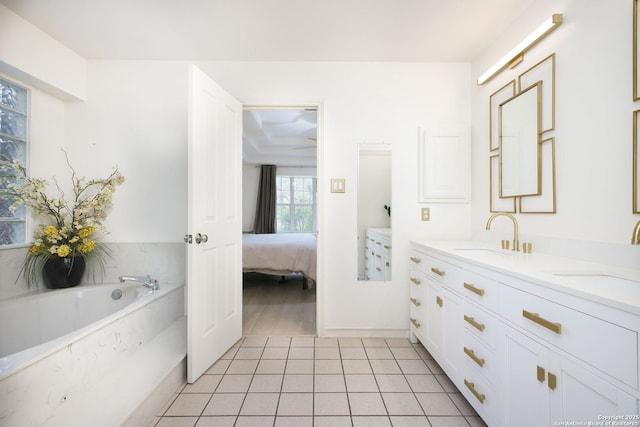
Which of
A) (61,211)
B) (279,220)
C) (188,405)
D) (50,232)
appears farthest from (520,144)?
(279,220)

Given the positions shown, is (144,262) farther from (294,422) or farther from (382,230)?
(382,230)

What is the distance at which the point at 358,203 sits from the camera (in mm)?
2492

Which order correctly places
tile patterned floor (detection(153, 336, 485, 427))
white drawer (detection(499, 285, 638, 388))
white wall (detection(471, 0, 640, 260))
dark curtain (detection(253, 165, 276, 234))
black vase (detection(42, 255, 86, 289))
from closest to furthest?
white drawer (detection(499, 285, 638, 388)), white wall (detection(471, 0, 640, 260)), tile patterned floor (detection(153, 336, 485, 427)), black vase (detection(42, 255, 86, 289)), dark curtain (detection(253, 165, 276, 234))

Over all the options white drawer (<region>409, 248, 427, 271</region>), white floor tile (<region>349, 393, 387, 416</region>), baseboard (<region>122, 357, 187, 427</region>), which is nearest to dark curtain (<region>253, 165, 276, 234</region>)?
white drawer (<region>409, 248, 427, 271</region>)

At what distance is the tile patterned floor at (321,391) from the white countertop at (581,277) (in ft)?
2.87

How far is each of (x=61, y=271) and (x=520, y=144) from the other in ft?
11.4

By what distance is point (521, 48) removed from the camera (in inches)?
69.9

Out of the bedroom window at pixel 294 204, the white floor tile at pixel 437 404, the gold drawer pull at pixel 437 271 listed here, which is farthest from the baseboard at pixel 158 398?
the bedroom window at pixel 294 204

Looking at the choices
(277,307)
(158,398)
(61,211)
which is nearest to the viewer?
(158,398)

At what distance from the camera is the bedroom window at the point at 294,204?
23.2 ft

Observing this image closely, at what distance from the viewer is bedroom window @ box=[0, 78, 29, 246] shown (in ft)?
6.48

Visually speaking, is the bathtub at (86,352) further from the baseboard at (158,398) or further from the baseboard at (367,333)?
the baseboard at (367,333)

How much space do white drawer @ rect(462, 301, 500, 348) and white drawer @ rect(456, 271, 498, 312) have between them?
42mm

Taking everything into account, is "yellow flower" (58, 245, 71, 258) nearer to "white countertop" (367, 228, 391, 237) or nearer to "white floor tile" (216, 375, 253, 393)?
"white floor tile" (216, 375, 253, 393)
